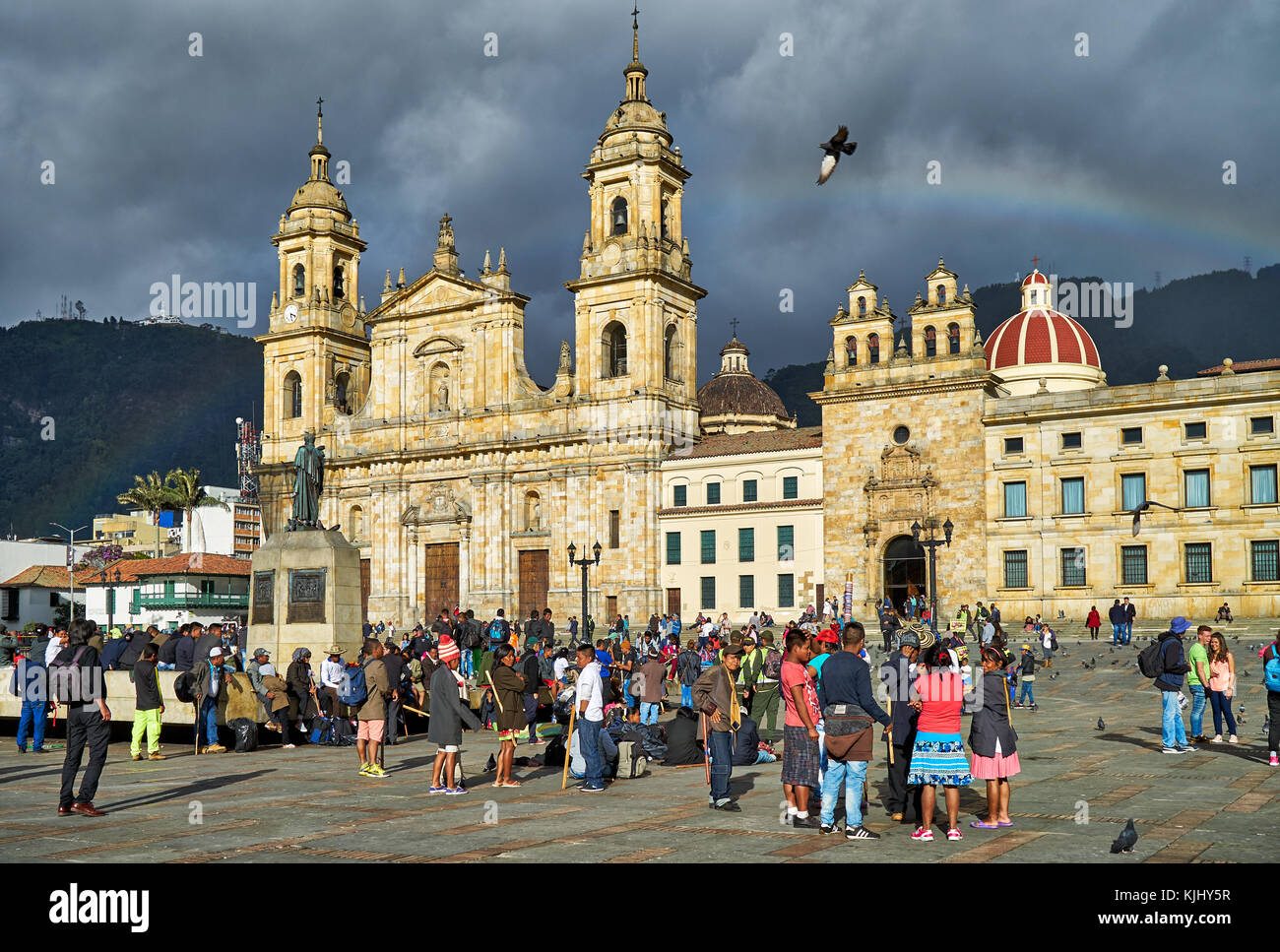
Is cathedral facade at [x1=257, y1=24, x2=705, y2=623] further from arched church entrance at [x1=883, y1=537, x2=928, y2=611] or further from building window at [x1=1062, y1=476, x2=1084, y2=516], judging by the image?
building window at [x1=1062, y1=476, x2=1084, y2=516]

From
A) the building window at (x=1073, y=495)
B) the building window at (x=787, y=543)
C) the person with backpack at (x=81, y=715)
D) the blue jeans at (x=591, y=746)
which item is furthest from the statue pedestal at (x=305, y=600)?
the building window at (x=1073, y=495)

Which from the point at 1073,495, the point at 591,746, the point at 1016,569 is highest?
the point at 1073,495

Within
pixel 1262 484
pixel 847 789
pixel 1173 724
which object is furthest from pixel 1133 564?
pixel 847 789

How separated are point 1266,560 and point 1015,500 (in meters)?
9.36

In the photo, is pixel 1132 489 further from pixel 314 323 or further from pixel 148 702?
pixel 314 323

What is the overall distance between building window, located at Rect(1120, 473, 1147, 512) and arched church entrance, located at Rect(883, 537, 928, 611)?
8099 mm

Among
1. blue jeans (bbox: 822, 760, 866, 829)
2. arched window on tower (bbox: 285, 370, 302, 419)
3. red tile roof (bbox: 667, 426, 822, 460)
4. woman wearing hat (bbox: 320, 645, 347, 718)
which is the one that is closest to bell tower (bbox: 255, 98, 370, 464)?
arched window on tower (bbox: 285, 370, 302, 419)

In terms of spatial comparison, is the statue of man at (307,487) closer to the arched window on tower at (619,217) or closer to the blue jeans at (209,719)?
the blue jeans at (209,719)

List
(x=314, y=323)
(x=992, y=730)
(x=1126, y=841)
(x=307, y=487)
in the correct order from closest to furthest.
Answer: (x=1126, y=841)
(x=992, y=730)
(x=307, y=487)
(x=314, y=323)

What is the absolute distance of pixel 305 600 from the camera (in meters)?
24.5

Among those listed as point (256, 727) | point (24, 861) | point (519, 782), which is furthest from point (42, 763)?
point (24, 861)

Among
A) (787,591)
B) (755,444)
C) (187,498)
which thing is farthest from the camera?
(187,498)
